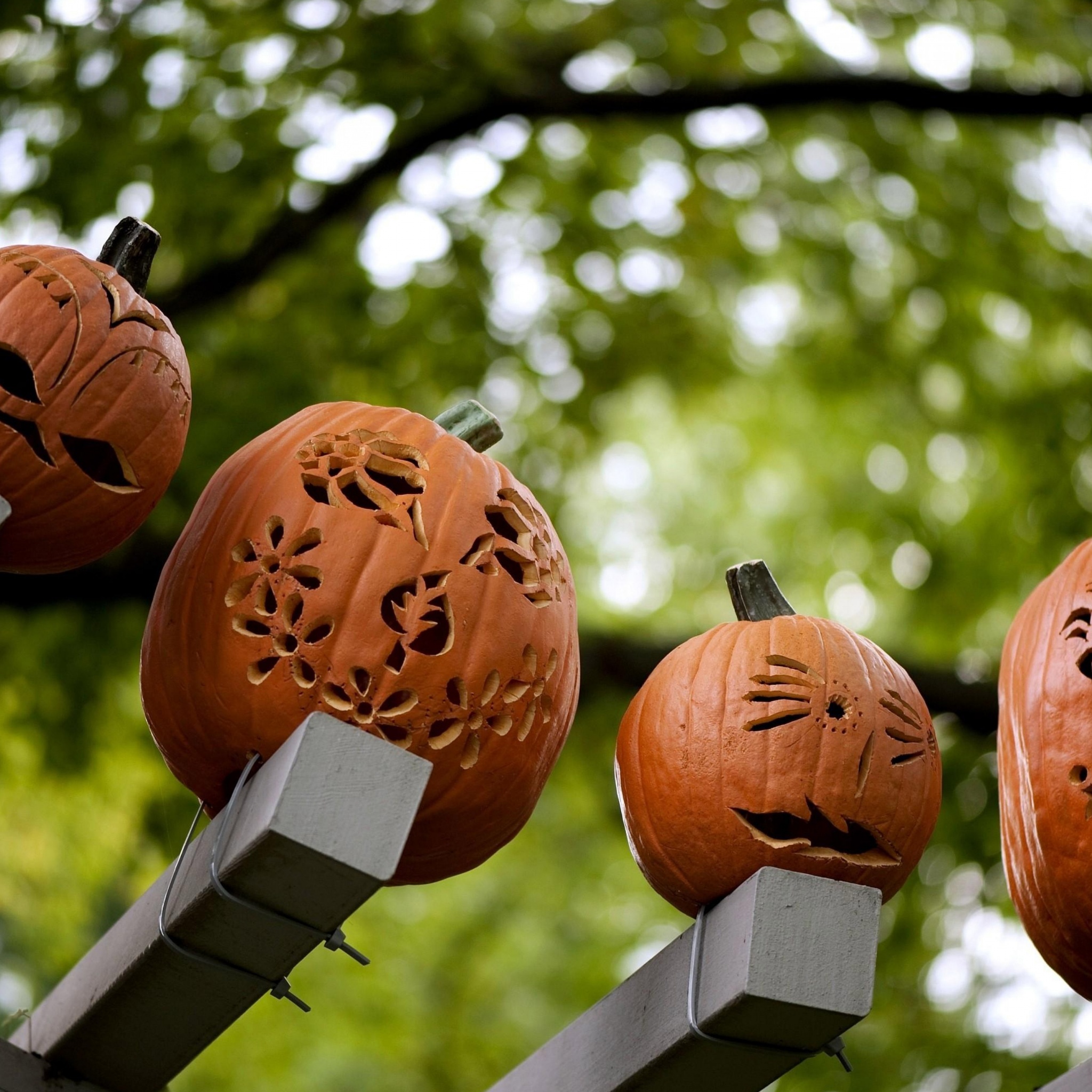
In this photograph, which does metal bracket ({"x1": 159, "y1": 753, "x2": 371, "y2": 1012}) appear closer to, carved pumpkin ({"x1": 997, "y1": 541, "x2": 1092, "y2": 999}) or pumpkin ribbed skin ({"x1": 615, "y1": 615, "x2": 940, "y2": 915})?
pumpkin ribbed skin ({"x1": 615, "y1": 615, "x2": 940, "y2": 915})

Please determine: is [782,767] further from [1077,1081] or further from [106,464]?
[106,464]

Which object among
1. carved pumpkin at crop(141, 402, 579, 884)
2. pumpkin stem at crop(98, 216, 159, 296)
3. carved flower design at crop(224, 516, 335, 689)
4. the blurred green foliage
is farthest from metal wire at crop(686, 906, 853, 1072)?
the blurred green foliage

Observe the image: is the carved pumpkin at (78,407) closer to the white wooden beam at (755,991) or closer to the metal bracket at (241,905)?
the metal bracket at (241,905)

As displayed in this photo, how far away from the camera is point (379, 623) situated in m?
1.18


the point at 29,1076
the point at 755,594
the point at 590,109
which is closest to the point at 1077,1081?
the point at 755,594

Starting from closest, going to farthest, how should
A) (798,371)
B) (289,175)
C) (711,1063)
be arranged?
1. (711,1063)
2. (289,175)
3. (798,371)

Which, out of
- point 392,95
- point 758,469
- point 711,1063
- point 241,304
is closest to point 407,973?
point 758,469

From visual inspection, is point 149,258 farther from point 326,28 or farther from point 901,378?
point 901,378

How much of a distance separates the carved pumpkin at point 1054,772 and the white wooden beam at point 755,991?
0.28 meters

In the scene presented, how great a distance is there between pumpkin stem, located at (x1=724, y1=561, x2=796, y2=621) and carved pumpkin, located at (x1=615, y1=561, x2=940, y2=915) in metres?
A: 0.10

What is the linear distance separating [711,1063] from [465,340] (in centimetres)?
307

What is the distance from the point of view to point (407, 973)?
23.1 ft

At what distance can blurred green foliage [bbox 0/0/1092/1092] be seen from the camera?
3.54m

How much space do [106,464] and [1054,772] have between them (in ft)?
3.22
